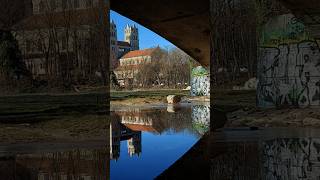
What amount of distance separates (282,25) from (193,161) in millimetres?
7968

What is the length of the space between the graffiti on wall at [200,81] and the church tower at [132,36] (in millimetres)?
125564

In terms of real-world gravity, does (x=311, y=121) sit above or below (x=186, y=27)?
below

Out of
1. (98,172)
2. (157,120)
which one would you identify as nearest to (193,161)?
(98,172)

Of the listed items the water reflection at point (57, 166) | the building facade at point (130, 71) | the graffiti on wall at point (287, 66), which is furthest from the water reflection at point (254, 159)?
the building facade at point (130, 71)

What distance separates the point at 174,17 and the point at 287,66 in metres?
7.85

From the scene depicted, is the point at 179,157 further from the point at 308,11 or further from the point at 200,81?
the point at 200,81

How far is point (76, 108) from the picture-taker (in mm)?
14211

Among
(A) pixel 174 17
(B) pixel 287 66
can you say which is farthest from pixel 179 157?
(A) pixel 174 17

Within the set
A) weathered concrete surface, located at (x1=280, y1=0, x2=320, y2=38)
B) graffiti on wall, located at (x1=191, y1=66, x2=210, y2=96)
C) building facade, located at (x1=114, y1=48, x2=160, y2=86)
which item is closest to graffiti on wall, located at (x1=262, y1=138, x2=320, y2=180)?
weathered concrete surface, located at (x1=280, y1=0, x2=320, y2=38)

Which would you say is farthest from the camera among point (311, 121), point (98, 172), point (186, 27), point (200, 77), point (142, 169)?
point (200, 77)

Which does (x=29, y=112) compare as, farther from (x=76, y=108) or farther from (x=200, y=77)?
(x=200, y=77)

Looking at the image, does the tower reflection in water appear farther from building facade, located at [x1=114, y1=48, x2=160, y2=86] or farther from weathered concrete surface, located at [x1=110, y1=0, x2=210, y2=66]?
building facade, located at [x1=114, y1=48, x2=160, y2=86]

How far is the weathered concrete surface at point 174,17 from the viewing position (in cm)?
2008

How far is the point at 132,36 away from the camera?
549 ft
